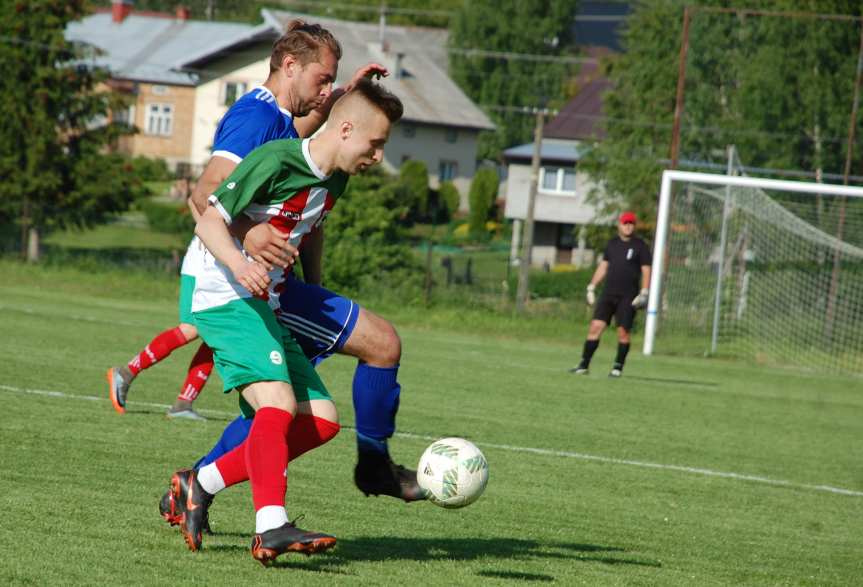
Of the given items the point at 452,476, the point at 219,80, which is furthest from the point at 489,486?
the point at 219,80

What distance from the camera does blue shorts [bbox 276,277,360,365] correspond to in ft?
16.6

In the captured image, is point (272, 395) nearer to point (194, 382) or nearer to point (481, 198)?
point (194, 382)

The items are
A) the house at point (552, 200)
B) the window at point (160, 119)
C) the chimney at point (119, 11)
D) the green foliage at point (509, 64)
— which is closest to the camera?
the house at point (552, 200)

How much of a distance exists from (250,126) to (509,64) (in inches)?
2845

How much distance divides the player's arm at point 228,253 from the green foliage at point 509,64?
71546mm

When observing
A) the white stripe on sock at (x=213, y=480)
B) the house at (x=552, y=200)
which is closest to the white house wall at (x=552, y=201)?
the house at (x=552, y=200)

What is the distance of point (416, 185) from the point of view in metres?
59.0

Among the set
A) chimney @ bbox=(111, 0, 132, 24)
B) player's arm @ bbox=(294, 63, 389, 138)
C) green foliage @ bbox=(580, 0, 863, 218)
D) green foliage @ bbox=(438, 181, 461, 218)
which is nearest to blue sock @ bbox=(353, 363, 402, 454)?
player's arm @ bbox=(294, 63, 389, 138)

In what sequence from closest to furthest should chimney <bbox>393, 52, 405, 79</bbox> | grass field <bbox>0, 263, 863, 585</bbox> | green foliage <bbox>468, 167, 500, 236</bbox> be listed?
grass field <bbox>0, 263, 863, 585</bbox>
green foliage <bbox>468, 167, 500, 236</bbox>
chimney <bbox>393, 52, 405, 79</bbox>

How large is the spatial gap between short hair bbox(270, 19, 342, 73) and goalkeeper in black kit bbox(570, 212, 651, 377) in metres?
11.0

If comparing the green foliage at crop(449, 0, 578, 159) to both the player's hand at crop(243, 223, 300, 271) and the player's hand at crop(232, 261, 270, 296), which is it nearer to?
the player's hand at crop(243, 223, 300, 271)

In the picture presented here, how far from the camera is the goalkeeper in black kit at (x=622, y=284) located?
53.1ft

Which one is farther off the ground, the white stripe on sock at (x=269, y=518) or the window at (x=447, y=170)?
the window at (x=447, y=170)

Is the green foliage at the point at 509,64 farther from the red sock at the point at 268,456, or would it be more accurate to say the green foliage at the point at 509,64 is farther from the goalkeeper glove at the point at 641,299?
the red sock at the point at 268,456
